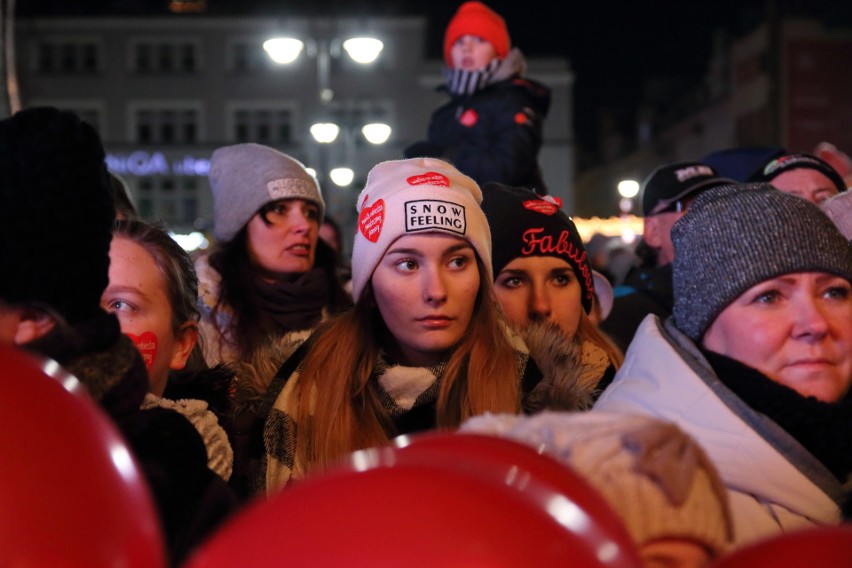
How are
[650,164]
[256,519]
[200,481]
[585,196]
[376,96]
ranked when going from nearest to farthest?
[256,519] < [200,481] < [376,96] < [650,164] < [585,196]

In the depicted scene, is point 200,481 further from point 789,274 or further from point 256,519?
point 789,274

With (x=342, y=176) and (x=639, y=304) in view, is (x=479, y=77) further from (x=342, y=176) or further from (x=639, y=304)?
(x=342, y=176)

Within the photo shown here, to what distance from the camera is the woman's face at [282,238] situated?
4.68 m

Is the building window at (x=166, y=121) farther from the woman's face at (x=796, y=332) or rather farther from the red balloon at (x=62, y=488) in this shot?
the red balloon at (x=62, y=488)

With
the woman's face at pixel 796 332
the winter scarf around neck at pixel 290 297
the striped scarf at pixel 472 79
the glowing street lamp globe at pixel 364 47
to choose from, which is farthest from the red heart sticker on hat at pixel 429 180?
the glowing street lamp globe at pixel 364 47

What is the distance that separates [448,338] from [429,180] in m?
0.46

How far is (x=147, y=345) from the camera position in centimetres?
233

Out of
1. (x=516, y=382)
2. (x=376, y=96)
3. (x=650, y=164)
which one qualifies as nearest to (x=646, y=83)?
(x=650, y=164)

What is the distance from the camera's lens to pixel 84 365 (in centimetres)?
137

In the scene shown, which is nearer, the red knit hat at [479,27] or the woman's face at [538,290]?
the woman's face at [538,290]

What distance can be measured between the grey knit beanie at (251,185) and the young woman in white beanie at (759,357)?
2.77 metres

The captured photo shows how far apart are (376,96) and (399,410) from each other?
4829cm

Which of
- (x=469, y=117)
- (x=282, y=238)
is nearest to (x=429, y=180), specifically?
(x=282, y=238)

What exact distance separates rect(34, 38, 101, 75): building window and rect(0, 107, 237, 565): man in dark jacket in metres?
52.8
